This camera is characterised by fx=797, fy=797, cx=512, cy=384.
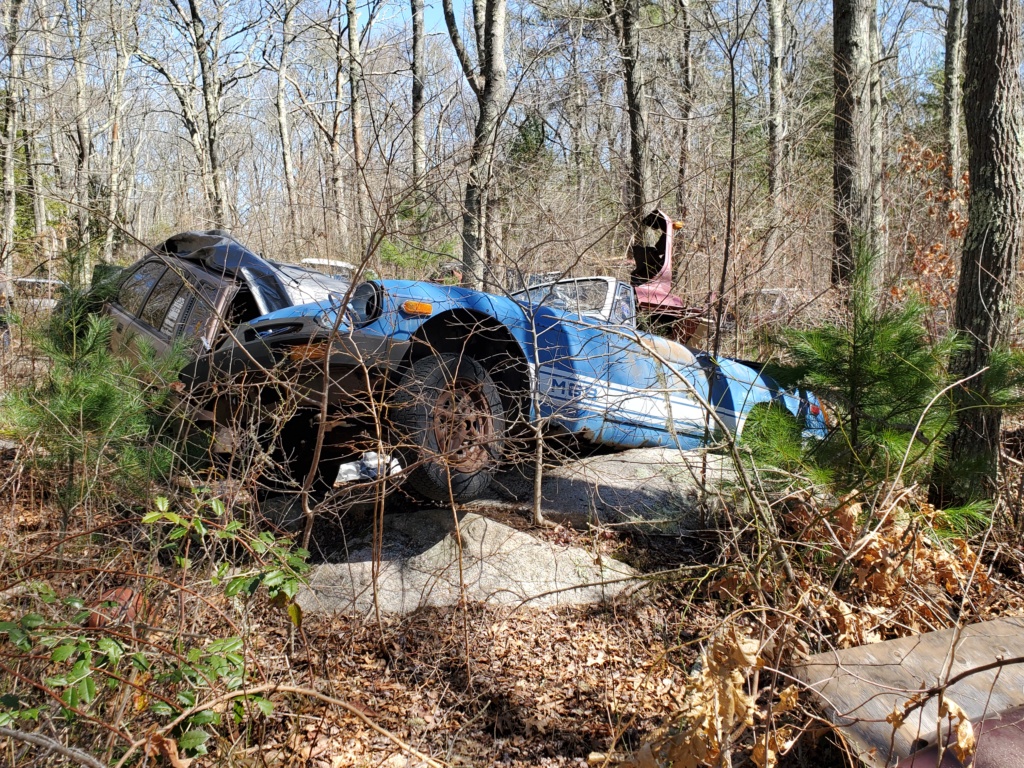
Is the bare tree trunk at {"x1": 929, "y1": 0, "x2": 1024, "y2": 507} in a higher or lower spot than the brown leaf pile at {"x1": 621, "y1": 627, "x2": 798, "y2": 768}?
higher

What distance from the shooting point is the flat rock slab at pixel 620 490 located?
5.44 m

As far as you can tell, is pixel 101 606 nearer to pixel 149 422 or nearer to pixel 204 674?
pixel 204 674

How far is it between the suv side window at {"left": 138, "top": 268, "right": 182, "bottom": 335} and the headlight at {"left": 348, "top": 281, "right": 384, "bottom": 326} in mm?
2493

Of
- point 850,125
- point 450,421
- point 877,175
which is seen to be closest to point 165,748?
point 450,421

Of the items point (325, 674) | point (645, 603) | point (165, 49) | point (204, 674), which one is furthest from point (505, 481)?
point (165, 49)

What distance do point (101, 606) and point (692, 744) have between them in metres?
2.42

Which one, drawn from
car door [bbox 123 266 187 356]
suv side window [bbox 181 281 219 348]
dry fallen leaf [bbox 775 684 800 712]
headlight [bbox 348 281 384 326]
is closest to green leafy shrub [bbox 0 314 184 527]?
suv side window [bbox 181 281 219 348]

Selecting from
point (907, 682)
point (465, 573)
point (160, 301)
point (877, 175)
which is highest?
point (877, 175)

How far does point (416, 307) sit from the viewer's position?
4.71m

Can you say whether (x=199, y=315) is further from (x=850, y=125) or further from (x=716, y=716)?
(x=850, y=125)

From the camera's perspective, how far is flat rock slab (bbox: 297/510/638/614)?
4.67 meters

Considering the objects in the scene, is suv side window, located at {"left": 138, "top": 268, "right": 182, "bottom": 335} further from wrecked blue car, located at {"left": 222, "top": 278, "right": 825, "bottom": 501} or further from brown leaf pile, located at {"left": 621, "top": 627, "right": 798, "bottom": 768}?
brown leaf pile, located at {"left": 621, "top": 627, "right": 798, "bottom": 768}

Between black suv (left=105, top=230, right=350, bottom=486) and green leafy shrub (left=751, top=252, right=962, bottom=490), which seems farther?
black suv (left=105, top=230, right=350, bottom=486)

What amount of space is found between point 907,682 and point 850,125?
21.5ft
